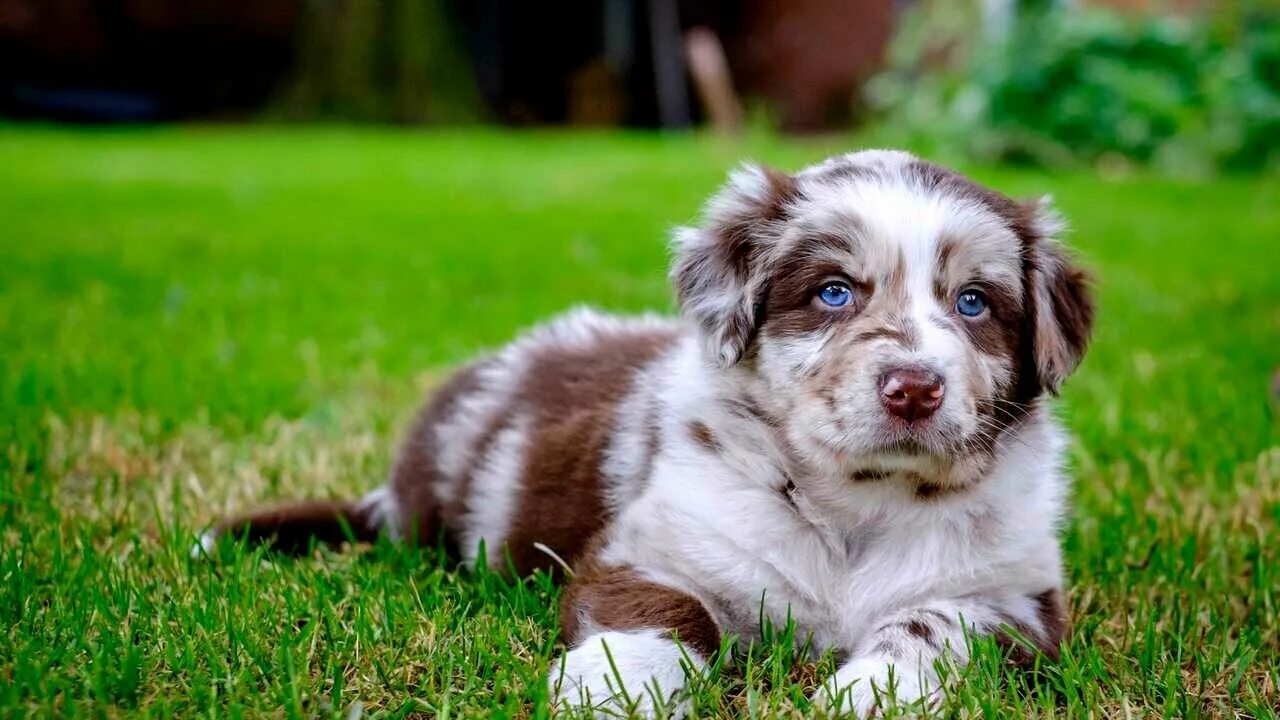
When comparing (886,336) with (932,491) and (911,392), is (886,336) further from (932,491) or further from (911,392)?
(932,491)

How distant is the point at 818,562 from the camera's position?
306cm

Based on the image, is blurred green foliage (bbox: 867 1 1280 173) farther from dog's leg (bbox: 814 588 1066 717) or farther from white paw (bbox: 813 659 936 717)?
white paw (bbox: 813 659 936 717)

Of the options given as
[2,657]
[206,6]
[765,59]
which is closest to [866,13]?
[765,59]

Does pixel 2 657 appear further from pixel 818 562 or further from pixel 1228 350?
pixel 1228 350

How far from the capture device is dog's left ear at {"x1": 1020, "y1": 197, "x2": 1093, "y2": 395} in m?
3.21

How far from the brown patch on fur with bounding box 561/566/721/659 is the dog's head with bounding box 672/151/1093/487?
0.47 meters

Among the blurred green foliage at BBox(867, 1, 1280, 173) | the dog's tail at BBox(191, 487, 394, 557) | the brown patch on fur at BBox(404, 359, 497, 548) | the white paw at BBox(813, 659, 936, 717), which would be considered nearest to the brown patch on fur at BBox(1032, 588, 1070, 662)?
the white paw at BBox(813, 659, 936, 717)

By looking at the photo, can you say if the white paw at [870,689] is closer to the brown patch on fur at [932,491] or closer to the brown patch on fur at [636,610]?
the brown patch on fur at [636,610]

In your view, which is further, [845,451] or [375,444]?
[375,444]

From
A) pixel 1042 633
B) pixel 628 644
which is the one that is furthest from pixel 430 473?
pixel 1042 633

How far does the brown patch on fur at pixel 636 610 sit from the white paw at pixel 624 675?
0.04 meters

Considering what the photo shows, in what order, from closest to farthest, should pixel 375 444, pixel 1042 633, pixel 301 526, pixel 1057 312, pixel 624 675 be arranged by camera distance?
pixel 624 675
pixel 1042 633
pixel 1057 312
pixel 301 526
pixel 375 444

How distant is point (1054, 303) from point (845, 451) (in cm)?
79

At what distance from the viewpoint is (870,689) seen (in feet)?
8.96
